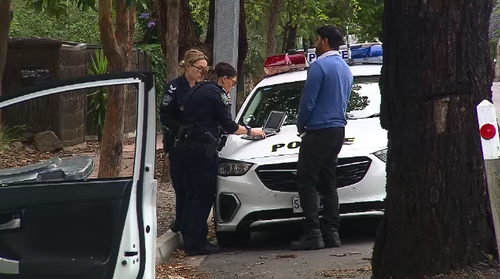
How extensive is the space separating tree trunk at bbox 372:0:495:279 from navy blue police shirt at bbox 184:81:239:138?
9.62 feet

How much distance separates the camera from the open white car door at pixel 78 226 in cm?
507

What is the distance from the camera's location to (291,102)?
10203 mm

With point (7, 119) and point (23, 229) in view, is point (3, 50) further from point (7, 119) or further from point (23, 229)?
point (7, 119)

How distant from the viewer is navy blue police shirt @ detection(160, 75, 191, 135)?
29.4ft

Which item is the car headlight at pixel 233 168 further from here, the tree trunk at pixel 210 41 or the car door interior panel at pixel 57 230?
the tree trunk at pixel 210 41

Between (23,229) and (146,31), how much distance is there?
24.6 metres

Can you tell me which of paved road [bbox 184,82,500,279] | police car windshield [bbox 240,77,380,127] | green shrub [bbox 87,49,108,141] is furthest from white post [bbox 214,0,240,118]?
green shrub [bbox 87,49,108,141]

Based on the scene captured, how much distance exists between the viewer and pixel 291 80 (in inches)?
408

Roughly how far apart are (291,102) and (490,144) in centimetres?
502

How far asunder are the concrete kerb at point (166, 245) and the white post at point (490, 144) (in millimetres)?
3716

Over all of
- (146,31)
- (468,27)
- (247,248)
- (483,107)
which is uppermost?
(146,31)

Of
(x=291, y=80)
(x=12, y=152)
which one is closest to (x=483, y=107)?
(x=291, y=80)

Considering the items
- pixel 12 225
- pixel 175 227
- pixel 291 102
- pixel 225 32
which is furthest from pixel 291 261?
pixel 225 32

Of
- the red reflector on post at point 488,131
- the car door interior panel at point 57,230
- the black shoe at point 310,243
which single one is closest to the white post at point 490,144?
the red reflector on post at point 488,131
